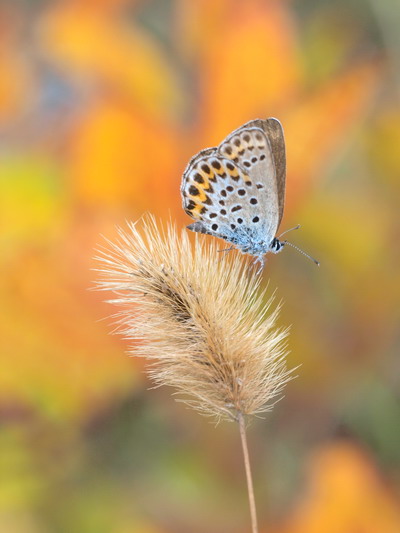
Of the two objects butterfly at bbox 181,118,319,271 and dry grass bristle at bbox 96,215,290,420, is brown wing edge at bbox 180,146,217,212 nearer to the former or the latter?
butterfly at bbox 181,118,319,271

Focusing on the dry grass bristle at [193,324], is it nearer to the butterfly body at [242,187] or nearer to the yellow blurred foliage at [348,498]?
the butterfly body at [242,187]

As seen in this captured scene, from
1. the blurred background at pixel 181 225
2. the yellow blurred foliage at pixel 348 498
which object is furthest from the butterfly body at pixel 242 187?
the yellow blurred foliage at pixel 348 498

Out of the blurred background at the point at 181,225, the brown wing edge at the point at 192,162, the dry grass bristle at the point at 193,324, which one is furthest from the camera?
the blurred background at the point at 181,225

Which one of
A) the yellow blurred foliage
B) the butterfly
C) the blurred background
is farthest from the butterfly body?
the yellow blurred foliage

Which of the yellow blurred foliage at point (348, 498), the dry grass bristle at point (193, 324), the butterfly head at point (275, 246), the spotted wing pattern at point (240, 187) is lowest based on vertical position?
the yellow blurred foliage at point (348, 498)

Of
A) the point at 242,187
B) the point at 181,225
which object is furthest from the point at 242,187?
the point at 181,225
